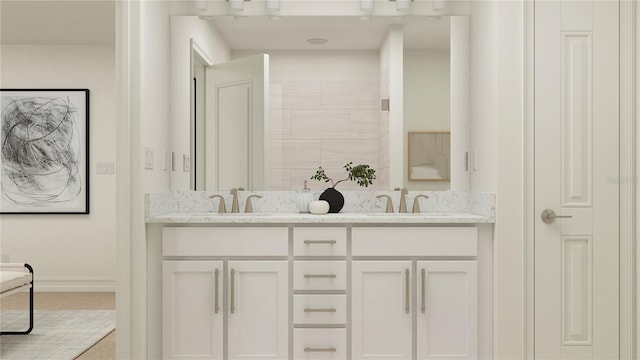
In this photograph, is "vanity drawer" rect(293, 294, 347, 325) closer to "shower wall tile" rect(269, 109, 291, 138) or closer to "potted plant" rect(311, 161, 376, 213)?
"potted plant" rect(311, 161, 376, 213)

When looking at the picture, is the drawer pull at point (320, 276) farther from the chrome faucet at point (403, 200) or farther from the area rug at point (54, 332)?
the area rug at point (54, 332)

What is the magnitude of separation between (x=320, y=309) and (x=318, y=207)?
562mm

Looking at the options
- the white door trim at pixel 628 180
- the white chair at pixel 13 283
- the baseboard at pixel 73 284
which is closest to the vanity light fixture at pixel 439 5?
the white door trim at pixel 628 180

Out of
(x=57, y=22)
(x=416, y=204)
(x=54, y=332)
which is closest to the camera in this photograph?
(x=416, y=204)

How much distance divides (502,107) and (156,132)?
67.4 inches

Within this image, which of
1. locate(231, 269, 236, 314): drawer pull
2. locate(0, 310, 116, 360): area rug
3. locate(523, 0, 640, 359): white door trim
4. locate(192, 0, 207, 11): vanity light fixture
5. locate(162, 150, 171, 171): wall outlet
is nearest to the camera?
locate(523, 0, 640, 359): white door trim

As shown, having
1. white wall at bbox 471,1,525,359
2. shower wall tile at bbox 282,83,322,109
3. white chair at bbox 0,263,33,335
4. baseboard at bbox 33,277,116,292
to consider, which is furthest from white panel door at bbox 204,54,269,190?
baseboard at bbox 33,277,116,292

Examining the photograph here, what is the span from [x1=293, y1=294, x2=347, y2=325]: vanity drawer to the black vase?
0.56 m

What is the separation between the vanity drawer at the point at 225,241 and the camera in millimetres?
2602

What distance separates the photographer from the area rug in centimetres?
322

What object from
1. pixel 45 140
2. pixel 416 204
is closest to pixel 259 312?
pixel 416 204

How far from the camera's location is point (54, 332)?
3.65 m

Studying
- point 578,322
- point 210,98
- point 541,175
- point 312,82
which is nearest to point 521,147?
point 541,175

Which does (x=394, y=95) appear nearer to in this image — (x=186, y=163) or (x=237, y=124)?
(x=237, y=124)
